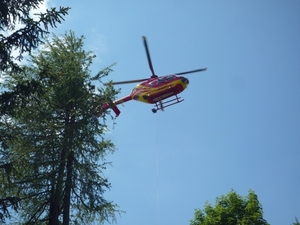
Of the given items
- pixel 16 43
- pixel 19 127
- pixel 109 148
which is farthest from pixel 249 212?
pixel 16 43

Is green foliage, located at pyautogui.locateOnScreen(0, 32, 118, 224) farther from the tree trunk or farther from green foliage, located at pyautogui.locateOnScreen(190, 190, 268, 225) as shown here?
green foliage, located at pyautogui.locateOnScreen(190, 190, 268, 225)

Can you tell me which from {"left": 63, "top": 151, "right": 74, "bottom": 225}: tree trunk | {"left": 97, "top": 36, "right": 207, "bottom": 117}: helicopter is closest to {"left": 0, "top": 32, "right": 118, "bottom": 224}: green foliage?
{"left": 63, "top": 151, "right": 74, "bottom": 225}: tree trunk

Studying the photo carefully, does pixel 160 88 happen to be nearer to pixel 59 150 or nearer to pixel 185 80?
pixel 185 80

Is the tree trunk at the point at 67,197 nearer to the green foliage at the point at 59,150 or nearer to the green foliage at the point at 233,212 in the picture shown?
the green foliage at the point at 59,150

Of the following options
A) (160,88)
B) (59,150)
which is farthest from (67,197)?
(160,88)

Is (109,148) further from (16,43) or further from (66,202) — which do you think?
(16,43)

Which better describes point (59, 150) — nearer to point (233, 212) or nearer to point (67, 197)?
point (67, 197)

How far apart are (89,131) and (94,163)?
1.28m

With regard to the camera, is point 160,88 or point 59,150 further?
point 160,88

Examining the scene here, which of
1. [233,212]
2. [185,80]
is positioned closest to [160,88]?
[185,80]

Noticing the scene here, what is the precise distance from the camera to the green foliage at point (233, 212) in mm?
21750

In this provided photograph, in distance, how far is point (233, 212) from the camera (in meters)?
22.8

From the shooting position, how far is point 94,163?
13.7 metres

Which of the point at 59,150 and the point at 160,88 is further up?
the point at 160,88
